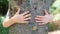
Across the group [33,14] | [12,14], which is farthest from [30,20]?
[12,14]

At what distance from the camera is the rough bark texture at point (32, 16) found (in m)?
1.71

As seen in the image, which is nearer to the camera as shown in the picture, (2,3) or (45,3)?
(45,3)

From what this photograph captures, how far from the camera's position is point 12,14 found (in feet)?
5.83

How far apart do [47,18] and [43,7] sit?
0.36 ft

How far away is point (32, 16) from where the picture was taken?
5.63ft

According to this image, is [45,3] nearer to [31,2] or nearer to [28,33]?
[31,2]

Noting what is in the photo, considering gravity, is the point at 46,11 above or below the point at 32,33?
above

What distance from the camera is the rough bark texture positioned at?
1.71 metres

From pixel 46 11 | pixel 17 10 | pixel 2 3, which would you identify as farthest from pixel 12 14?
pixel 2 3

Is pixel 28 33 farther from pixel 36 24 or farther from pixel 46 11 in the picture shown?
pixel 46 11

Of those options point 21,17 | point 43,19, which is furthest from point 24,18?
point 43,19

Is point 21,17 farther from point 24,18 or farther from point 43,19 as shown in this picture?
point 43,19

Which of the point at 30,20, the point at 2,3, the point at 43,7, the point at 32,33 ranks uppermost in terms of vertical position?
the point at 2,3

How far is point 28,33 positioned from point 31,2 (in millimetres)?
283
